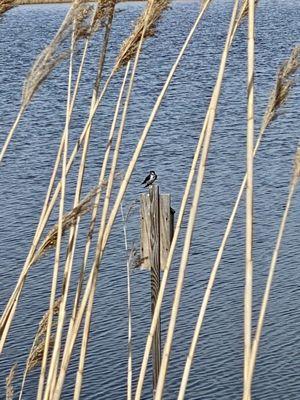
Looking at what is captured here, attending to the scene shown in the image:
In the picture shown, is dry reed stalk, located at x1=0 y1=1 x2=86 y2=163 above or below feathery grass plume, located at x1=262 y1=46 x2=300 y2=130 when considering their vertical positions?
above

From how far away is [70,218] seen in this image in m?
2.89

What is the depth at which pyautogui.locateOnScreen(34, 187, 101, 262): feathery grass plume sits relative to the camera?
2.82 meters

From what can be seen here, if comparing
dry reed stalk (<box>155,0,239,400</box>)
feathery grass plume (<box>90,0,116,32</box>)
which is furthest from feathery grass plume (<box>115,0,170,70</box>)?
dry reed stalk (<box>155,0,239,400</box>)

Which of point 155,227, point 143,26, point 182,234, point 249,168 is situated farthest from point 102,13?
point 182,234

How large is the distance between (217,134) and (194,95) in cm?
380

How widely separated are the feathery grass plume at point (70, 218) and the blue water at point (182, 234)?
2.64ft

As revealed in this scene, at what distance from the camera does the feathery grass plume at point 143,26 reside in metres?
3.05

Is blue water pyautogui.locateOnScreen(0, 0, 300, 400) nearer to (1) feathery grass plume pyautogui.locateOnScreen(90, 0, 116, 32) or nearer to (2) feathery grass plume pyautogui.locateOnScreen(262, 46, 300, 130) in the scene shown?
(1) feathery grass plume pyautogui.locateOnScreen(90, 0, 116, 32)

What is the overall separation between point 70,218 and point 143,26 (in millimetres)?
595

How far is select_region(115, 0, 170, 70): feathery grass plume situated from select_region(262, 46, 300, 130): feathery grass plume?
0.38 metres

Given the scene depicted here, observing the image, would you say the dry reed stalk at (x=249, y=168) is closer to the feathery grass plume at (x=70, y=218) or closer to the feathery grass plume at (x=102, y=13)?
the feathery grass plume at (x=70, y=218)

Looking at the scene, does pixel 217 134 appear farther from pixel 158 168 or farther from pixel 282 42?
pixel 282 42

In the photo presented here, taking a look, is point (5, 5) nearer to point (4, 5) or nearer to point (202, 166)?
point (4, 5)

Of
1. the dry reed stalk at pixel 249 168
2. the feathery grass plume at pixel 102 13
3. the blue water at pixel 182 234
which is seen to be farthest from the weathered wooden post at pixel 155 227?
the dry reed stalk at pixel 249 168
